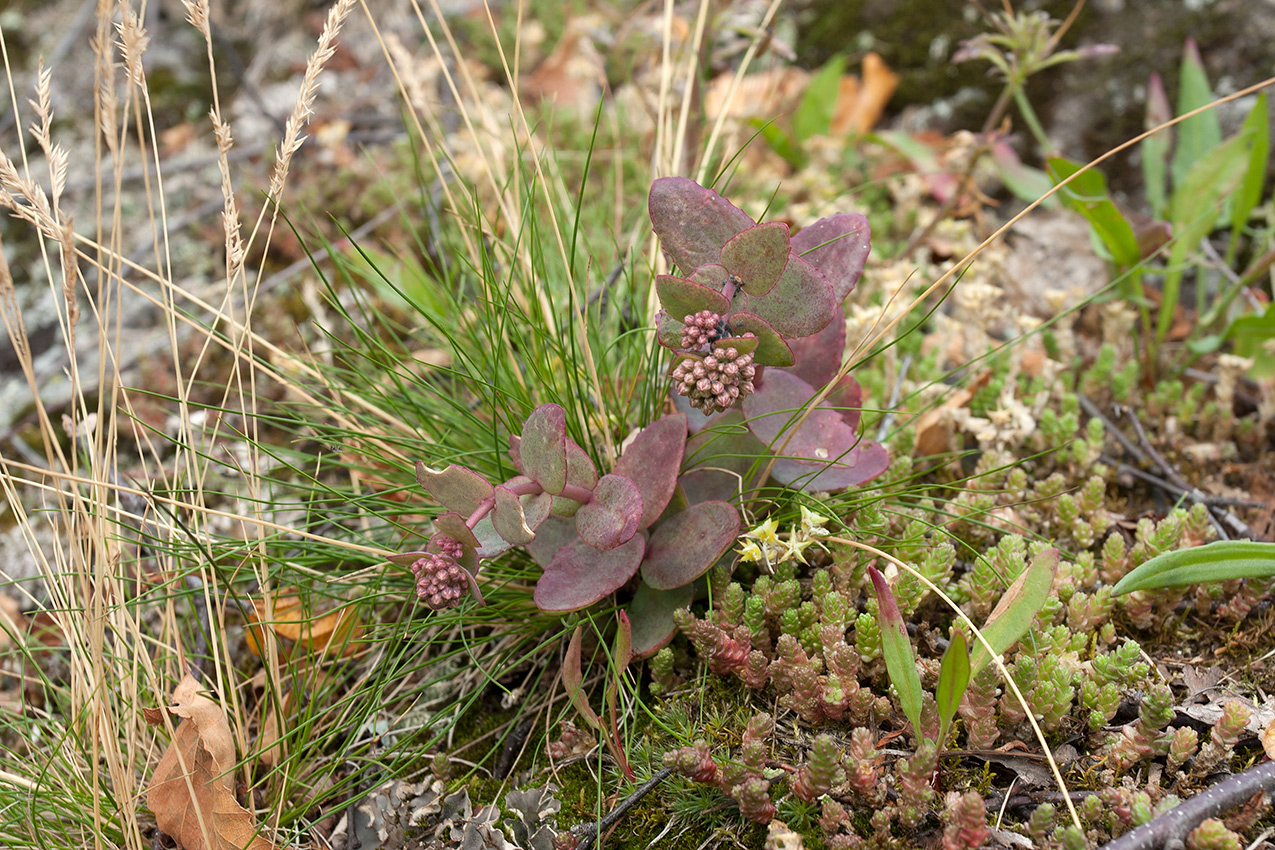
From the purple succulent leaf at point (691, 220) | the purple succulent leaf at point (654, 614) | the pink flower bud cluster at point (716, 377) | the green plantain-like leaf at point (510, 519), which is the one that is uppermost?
the purple succulent leaf at point (691, 220)

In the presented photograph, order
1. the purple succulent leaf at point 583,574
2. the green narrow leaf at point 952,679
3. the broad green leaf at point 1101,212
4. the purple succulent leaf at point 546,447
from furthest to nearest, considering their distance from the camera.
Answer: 1. the broad green leaf at point 1101,212
2. the purple succulent leaf at point 583,574
3. the purple succulent leaf at point 546,447
4. the green narrow leaf at point 952,679

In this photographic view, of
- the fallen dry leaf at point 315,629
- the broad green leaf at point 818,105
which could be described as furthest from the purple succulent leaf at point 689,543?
the broad green leaf at point 818,105

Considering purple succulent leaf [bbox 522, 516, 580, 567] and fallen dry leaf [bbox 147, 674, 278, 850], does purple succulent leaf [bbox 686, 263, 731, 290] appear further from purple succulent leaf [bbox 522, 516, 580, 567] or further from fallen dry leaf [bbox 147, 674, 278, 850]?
fallen dry leaf [bbox 147, 674, 278, 850]

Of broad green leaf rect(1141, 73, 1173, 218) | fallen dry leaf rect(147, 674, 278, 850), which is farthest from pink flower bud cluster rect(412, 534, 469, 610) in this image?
broad green leaf rect(1141, 73, 1173, 218)

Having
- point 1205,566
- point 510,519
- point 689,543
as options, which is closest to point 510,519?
point 510,519

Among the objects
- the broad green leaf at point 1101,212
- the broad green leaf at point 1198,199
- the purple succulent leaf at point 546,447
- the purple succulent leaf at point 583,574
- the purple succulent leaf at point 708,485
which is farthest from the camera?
the broad green leaf at point 1198,199

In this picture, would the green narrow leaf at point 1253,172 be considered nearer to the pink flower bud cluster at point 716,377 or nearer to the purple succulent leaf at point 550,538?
the pink flower bud cluster at point 716,377

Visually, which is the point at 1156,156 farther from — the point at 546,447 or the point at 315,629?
the point at 315,629
